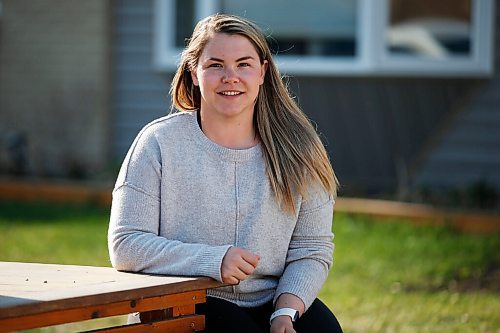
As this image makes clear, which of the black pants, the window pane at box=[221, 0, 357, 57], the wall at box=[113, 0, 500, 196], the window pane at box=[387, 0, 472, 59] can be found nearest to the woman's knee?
the black pants

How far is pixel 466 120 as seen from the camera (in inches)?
414

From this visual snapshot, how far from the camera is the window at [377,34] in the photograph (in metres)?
10.5

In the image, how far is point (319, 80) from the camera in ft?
35.9

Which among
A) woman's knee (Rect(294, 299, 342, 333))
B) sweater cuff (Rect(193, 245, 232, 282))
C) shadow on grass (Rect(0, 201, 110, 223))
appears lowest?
shadow on grass (Rect(0, 201, 110, 223))

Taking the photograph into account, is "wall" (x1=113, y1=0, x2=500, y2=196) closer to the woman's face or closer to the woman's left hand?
the woman's face

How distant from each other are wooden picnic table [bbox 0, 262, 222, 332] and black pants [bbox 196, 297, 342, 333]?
0.38 feet

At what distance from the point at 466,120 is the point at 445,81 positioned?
0.40 m

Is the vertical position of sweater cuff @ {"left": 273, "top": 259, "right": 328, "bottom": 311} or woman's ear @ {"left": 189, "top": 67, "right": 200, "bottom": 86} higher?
woman's ear @ {"left": 189, "top": 67, "right": 200, "bottom": 86}

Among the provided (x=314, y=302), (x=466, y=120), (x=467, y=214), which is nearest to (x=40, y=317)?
(x=314, y=302)

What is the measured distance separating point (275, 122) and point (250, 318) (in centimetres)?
73

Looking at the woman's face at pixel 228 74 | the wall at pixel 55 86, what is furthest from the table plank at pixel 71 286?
the wall at pixel 55 86

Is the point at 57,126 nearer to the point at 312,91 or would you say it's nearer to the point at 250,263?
the point at 312,91

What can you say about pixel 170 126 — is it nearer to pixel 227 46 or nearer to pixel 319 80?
pixel 227 46

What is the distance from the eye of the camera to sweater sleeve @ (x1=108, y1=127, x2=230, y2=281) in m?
3.78
